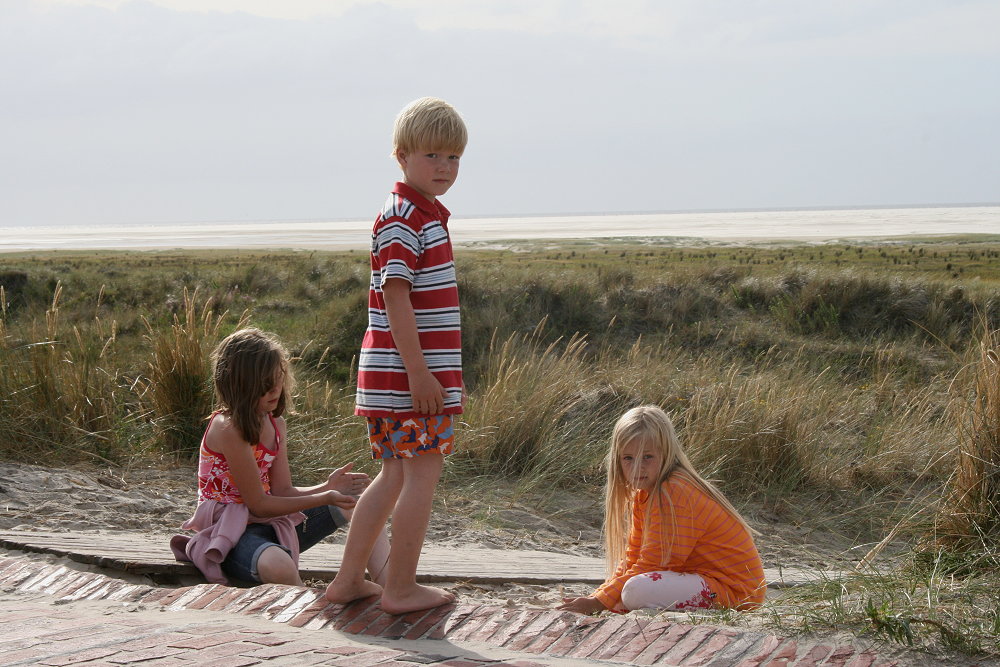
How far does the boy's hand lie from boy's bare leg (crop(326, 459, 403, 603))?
11.6 inches

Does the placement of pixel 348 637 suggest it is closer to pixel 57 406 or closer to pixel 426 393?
pixel 426 393

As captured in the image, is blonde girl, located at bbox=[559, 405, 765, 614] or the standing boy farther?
blonde girl, located at bbox=[559, 405, 765, 614]

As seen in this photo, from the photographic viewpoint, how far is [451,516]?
6102 mm

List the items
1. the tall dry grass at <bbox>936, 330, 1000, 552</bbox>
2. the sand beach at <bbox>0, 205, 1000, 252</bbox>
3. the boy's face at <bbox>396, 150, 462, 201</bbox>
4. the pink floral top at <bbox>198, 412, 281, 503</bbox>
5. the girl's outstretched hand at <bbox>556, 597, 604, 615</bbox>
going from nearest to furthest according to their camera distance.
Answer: the boy's face at <bbox>396, 150, 462, 201</bbox>
the girl's outstretched hand at <bbox>556, 597, 604, 615</bbox>
the pink floral top at <bbox>198, 412, 281, 503</bbox>
the tall dry grass at <bbox>936, 330, 1000, 552</bbox>
the sand beach at <bbox>0, 205, 1000, 252</bbox>

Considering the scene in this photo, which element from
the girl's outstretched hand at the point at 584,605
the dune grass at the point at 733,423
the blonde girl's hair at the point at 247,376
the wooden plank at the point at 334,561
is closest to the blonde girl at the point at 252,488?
the blonde girl's hair at the point at 247,376

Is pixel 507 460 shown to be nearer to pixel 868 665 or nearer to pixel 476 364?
pixel 868 665

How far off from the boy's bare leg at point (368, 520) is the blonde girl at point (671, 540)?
0.87 m

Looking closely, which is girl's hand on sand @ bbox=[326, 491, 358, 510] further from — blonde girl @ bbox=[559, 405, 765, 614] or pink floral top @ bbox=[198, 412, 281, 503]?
blonde girl @ bbox=[559, 405, 765, 614]

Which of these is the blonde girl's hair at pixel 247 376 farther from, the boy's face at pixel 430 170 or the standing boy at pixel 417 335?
the boy's face at pixel 430 170

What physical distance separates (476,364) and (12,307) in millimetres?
11343

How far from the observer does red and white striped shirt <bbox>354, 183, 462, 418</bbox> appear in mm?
3100

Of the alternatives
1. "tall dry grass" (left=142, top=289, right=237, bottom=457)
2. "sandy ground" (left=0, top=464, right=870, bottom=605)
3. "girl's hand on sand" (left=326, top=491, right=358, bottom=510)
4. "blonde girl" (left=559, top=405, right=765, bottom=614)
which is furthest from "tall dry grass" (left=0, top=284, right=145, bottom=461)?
"blonde girl" (left=559, top=405, right=765, bottom=614)

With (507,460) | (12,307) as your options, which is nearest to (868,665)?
(507,460)

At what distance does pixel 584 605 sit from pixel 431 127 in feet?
6.03
